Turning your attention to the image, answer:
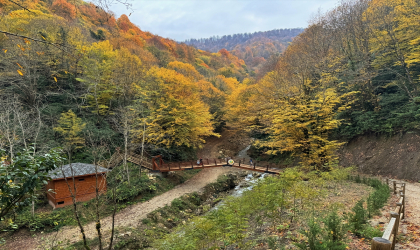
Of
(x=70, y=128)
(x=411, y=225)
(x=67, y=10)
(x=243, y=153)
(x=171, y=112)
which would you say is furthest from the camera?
(x=243, y=153)

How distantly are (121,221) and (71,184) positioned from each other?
4.65 metres

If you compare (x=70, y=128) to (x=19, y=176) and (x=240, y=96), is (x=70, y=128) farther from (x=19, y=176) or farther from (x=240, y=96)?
(x=240, y=96)

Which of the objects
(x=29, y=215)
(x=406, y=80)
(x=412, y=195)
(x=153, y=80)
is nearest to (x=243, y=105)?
(x=153, y=80)

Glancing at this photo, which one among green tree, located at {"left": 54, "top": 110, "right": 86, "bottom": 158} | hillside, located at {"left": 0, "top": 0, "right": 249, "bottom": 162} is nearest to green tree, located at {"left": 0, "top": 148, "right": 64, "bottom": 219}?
Result: hillside, located at {"left": 0, "top": 0, "right": 249, "bottom": 162}

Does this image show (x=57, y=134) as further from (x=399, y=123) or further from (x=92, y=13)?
(x=92, y=13)

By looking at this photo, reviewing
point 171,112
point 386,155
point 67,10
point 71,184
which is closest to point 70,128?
point 71,184

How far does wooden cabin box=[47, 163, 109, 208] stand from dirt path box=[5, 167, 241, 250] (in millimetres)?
2242

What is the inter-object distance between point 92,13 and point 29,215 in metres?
52.5

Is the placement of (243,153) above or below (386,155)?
below

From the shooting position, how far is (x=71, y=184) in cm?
1295

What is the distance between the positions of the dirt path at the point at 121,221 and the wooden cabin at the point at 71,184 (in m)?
2.24

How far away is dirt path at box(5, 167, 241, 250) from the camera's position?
925cm

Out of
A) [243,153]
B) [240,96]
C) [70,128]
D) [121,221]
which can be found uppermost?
[240,96]

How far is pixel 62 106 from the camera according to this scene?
65.1ft
